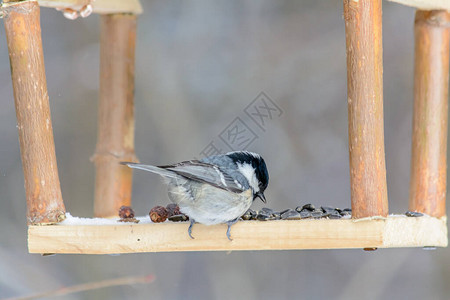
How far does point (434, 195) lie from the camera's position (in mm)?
3082

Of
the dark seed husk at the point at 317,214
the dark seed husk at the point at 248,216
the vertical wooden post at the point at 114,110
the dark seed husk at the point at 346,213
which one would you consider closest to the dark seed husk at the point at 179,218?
the dark seed husk at the point at 248,216

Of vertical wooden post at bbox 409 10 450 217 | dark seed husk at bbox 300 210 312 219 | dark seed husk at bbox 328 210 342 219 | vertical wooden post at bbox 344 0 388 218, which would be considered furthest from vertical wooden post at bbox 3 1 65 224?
vertical wooden post at bbox 409 10 450 217

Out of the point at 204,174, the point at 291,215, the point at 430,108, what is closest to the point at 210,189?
the point at 204,174

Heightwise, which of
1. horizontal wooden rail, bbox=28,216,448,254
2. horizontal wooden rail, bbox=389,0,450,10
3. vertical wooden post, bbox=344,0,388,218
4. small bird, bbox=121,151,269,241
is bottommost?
horizontal wooden rail, bbox=28,216,448,254

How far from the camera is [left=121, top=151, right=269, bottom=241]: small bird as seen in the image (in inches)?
102

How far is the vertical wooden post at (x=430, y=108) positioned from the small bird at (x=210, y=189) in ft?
2.79

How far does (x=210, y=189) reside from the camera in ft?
8.77

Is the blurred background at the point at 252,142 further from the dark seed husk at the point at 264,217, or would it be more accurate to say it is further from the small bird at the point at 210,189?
the dark seed husk at the point at 264,217

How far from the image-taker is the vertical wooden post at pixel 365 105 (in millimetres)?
2486

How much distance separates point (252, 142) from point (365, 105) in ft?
6.71

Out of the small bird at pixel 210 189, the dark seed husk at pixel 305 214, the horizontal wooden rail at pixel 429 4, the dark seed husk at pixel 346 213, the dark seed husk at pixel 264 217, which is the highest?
the horizontal wooden rail at pixel 429 4

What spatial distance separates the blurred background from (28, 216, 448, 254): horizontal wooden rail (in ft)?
6.38

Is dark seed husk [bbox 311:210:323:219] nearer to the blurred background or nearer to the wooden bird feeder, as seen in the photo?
the wooden bird feeder

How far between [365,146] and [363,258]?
2.38 m
